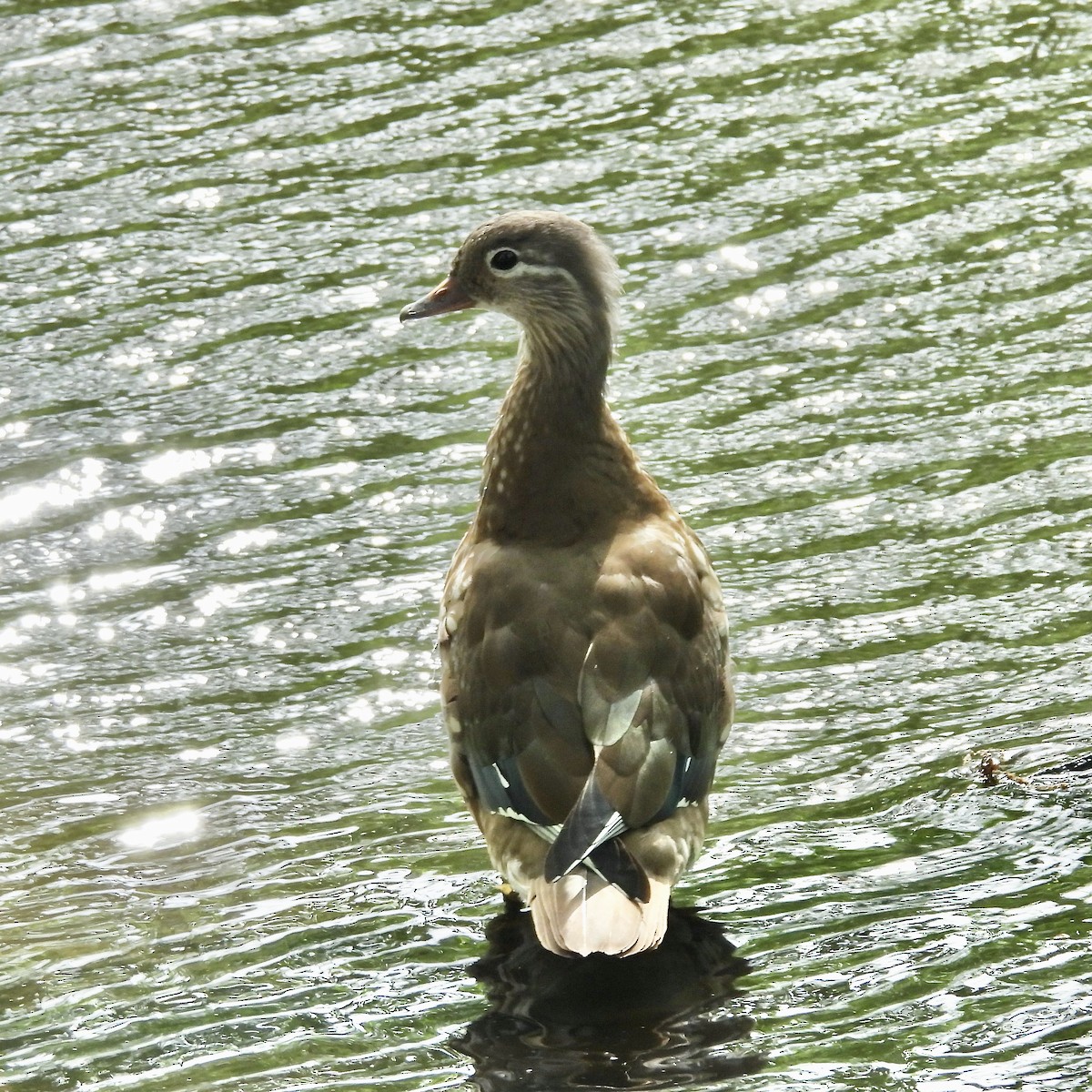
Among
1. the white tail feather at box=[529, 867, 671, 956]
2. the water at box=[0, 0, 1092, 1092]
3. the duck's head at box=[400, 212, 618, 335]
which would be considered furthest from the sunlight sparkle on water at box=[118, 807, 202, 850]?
the duck's head at box=[400, 212, 618, 335]

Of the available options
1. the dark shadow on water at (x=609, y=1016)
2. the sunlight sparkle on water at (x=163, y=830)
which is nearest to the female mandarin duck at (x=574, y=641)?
the dark shadow on water at (x=609, y=1016)

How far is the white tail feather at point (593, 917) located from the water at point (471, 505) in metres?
0.22

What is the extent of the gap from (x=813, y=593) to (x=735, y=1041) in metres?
2.49

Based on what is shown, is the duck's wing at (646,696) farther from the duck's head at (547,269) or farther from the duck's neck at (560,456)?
the duck's head at (547,269)

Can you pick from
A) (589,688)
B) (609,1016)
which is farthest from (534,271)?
(609,1016)

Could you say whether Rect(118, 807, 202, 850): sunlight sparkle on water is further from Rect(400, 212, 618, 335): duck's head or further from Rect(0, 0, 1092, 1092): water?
Rect(400, 212, 618, 335): duck's head

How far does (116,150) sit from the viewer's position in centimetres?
1047

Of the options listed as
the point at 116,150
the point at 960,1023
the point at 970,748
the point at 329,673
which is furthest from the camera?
the point at 116,150

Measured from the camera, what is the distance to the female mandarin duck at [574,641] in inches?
198

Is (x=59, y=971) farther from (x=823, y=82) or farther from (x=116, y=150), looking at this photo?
(x=823, y=82)

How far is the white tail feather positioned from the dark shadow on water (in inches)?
6.9

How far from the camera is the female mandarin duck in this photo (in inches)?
198

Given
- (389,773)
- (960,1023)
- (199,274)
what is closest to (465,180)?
(199,274)

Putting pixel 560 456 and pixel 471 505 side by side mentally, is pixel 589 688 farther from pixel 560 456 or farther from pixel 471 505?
pixel 471 505
